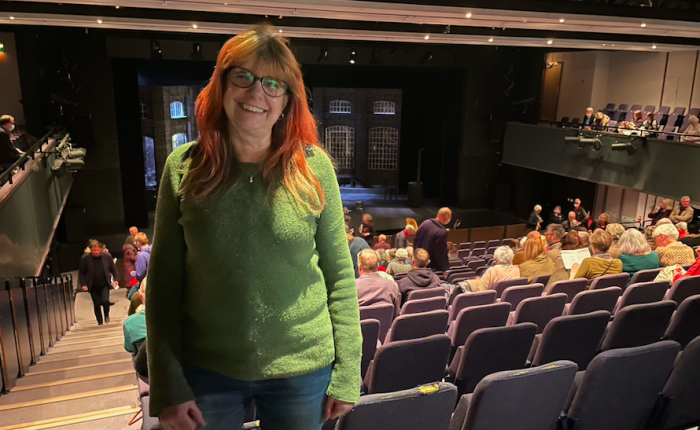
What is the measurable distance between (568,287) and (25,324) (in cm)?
491

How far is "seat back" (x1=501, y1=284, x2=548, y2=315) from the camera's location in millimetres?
4242

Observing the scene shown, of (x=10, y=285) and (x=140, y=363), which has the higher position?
(x=140, y=363)

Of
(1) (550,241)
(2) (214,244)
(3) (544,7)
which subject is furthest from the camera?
(1) (550,241)

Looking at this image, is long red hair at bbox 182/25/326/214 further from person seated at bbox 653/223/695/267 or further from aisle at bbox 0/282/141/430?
person seated at bbox 653/223/695/267

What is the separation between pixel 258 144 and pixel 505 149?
667 inches

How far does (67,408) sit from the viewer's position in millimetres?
3342

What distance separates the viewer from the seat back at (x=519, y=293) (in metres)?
4.24

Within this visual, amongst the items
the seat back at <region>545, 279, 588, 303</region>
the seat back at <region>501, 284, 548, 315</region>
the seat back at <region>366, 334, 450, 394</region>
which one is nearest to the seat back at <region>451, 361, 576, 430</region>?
the seat back at <region>366, 334, 450, 394</region>

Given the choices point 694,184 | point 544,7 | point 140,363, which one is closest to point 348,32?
point 544,7

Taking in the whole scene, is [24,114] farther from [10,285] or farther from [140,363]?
[140,363]

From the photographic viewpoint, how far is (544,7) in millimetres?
8180

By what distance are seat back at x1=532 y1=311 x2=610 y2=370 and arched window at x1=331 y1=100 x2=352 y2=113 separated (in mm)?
18966

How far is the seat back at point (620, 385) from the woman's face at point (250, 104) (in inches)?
64.6

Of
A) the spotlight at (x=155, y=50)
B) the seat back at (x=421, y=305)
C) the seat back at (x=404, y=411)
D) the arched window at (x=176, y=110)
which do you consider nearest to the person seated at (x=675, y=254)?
the seat back at (x=421, y=305)
